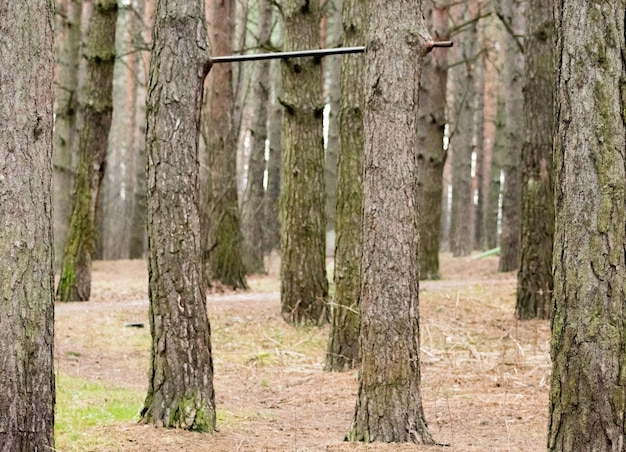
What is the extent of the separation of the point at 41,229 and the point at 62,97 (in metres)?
16.9

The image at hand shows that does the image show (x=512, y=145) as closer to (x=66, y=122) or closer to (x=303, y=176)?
(x=303, y=176)

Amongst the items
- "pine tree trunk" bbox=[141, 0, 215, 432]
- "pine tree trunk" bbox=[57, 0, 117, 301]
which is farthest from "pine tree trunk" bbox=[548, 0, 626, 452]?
"pine tree trunk" bbox=[57, 0, 117, 301]

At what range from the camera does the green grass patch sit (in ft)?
19.9

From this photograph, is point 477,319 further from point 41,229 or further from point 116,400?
point 41,229

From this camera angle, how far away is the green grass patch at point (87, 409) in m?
6.05

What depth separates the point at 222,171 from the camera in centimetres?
1678

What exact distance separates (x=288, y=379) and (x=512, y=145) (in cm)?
1188

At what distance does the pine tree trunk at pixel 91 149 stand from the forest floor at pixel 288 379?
2.07 feet

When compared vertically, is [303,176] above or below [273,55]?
below

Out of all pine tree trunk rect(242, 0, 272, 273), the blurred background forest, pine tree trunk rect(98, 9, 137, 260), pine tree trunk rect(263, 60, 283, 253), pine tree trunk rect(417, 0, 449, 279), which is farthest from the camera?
pine tree trunk rect(98, 9, 137, 260)

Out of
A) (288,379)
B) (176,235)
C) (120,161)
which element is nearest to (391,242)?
(176,235)

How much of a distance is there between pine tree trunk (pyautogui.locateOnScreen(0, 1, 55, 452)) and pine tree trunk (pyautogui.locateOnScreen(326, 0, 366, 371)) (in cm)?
493

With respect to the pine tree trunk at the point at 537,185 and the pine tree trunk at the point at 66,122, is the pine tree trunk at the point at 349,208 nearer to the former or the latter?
the pine tree trunk at the point at 537,185

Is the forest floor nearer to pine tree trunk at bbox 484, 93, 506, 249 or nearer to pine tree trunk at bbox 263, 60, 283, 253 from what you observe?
pine tree trunk at bbox 263, 60, 283, 253
